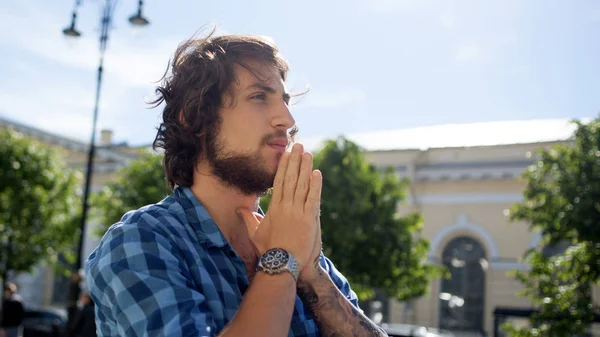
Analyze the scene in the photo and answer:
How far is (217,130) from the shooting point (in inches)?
83.3

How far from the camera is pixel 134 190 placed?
827 inches

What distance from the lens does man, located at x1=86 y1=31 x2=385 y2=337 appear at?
1671mm

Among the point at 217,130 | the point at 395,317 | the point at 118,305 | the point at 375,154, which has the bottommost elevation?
the point at 118,305

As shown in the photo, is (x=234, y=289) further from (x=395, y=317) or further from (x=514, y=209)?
(x=395, y=317)

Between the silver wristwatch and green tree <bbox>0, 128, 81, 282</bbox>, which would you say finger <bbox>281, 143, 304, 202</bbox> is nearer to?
the silver wristwatch

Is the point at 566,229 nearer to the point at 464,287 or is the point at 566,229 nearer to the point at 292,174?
the point at 292,174

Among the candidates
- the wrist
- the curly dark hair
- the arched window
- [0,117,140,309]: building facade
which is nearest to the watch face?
the wrist

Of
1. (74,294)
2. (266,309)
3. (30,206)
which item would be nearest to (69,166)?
(30,206)

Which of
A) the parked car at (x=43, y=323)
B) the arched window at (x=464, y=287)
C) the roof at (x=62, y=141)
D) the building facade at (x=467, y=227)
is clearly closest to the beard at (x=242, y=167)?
the parked car at (x=43, y=323)

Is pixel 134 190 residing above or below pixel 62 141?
below

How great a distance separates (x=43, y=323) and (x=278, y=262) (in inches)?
818

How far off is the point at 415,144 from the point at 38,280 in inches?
701

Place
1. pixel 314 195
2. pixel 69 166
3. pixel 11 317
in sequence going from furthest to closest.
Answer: pixel 69 166
pixel 11 317
pixel 314 195

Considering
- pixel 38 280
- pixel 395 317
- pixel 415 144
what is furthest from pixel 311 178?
pixel 38 280
